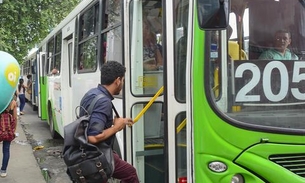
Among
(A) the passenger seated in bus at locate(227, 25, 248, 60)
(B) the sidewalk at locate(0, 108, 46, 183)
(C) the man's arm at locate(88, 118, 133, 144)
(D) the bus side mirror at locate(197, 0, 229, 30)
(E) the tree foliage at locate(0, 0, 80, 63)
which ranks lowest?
(B) the sidewalk at locate(0, 108, 46, 183)

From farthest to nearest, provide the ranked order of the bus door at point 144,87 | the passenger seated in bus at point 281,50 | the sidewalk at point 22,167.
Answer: the sidewalk at point 22,167 → the bus door at point 144,87 → the passenger seated in bus at point 281,50

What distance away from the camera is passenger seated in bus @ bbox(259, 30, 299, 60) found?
294 centimetres

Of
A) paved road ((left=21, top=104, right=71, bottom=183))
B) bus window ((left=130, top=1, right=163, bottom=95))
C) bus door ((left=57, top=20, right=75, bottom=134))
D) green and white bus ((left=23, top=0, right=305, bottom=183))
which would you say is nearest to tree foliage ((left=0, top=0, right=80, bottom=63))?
paved road ((left=21, top=104, right=71, bottom=183))

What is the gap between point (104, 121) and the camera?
3264mm

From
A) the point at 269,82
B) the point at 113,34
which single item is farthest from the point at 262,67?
the point at 113,34

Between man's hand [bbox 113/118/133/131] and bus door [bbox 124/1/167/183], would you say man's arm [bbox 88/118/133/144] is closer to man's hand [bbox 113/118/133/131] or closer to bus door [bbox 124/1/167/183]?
man's hand [bbox 113/118/133/131]

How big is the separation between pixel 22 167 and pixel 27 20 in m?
9.29

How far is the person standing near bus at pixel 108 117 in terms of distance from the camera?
128 inches

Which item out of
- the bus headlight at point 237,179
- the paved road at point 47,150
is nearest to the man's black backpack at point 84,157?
the bus headlight at point 237,179

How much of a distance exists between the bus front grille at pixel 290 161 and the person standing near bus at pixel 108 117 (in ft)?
4.17

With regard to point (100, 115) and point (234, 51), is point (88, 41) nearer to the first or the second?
point (100, 115)

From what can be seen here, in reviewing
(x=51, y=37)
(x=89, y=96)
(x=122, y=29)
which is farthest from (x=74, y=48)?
(x=51, y=37)

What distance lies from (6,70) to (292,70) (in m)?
2.46

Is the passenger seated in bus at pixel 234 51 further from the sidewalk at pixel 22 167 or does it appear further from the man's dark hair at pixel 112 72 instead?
the sidewalk at pixel 22 167
